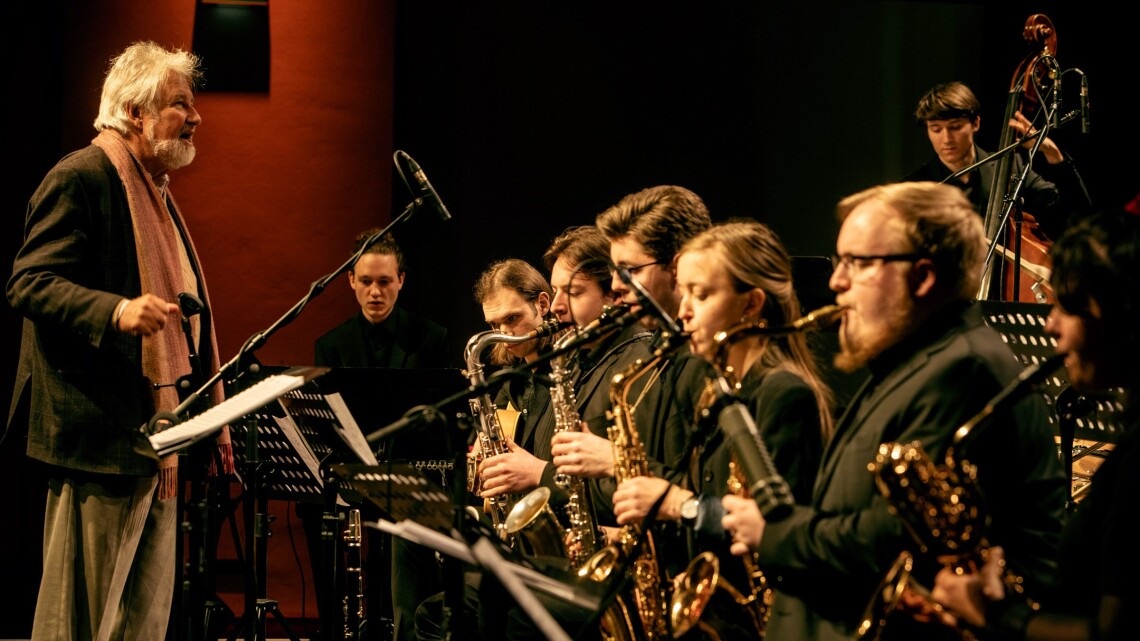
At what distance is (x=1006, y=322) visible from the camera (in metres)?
2.99

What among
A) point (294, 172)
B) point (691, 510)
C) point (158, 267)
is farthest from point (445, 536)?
point (294, 172)

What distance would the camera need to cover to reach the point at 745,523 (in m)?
2.16

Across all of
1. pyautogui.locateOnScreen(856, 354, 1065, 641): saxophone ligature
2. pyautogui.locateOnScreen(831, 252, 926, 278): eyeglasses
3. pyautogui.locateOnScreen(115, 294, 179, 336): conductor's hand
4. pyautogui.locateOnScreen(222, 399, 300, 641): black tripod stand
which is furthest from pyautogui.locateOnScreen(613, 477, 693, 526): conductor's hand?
pyautogui.locateOnScreen(115, 294, 179, 336): conductor's hand

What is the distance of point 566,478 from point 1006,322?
1431 millimetres

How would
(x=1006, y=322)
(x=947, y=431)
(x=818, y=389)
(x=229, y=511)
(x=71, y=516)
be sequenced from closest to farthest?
1. (x=947, y=431)
2. (x=818, y=389)
3. (x=1006, y=322)
4. (x=71, y=516)
5. (x=229, y=511)

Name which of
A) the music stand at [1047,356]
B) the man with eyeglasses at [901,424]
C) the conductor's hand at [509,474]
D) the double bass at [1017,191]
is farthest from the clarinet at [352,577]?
the double bass at [1017,191]

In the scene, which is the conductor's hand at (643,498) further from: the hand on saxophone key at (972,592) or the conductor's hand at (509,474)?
the conductor's hand at (509,474)

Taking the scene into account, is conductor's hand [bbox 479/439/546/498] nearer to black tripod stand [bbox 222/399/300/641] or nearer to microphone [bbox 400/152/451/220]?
black tripod stand [bbox 222/399/300/641]

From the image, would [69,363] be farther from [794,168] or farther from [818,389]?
[794,168]

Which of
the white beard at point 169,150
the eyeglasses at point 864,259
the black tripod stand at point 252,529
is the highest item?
the white beard at point 169,150

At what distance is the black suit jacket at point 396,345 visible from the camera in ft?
18.3

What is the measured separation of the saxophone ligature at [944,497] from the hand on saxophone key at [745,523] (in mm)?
337

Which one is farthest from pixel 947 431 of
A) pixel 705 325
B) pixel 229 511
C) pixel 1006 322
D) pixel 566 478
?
pixel 229 511

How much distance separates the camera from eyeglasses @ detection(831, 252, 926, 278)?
2191mm
